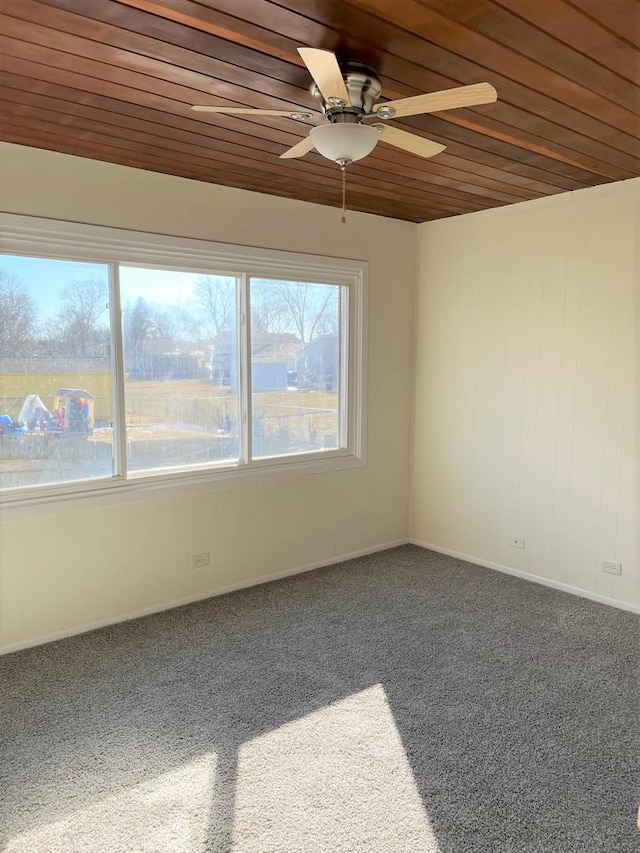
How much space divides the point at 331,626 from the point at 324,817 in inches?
56.1

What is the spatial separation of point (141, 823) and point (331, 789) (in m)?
0.66

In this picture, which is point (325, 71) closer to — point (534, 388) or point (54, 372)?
point (54, 372)

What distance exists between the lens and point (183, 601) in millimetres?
3738

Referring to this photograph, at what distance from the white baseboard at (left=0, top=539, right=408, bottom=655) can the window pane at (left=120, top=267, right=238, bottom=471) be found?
845 millimetres

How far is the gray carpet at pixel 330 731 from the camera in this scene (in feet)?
6.49

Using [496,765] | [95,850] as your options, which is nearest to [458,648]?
[496,765]

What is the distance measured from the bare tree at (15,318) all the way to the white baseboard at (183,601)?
1521 mm

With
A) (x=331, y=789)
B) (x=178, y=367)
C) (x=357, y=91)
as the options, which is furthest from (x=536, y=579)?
(x=357, y=91)

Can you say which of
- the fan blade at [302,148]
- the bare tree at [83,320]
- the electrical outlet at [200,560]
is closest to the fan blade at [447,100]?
the fan blade at [302,148]

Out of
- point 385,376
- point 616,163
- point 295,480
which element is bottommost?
point 295,480

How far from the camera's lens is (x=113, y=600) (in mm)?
3457

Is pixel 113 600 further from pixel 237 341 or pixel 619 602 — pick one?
pixel 619 602

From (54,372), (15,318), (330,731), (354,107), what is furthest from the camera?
(54,372)

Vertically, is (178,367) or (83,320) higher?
(83,320)
